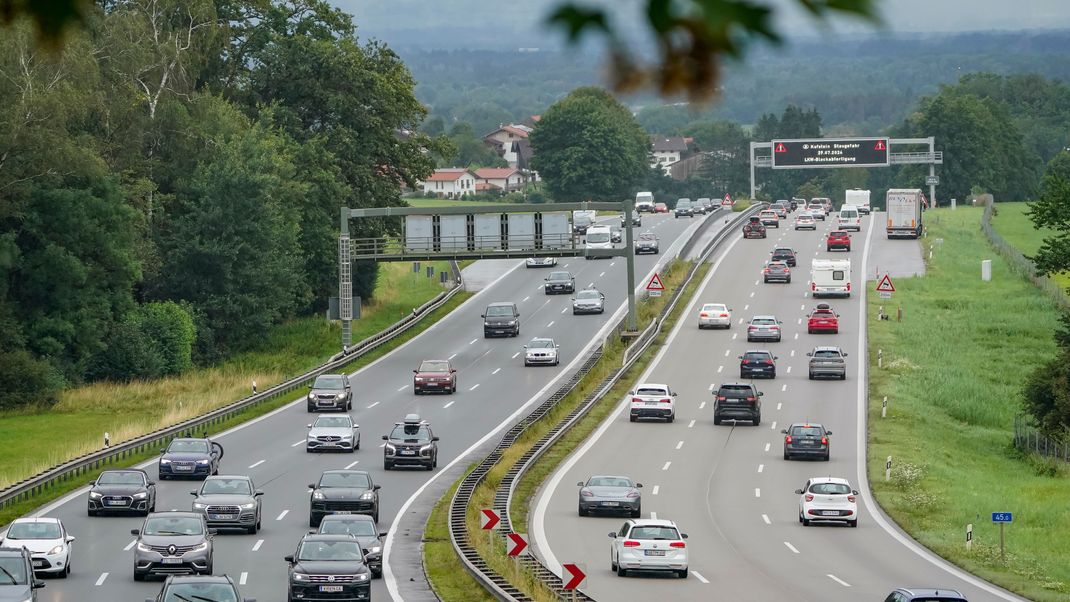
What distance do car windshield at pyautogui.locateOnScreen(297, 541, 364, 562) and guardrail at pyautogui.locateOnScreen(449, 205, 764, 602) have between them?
2.25m

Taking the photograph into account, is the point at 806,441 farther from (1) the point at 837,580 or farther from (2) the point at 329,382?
(2) the point at 329,382

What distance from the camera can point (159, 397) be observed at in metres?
68.0

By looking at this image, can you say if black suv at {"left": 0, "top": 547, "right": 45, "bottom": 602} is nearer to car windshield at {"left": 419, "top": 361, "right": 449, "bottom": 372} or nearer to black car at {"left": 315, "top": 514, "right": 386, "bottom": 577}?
black car at {"left": 315, "top": 514, "right": 386, "bottom": 577}

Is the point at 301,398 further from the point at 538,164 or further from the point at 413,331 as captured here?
the point at 538,164

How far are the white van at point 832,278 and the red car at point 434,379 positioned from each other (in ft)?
102

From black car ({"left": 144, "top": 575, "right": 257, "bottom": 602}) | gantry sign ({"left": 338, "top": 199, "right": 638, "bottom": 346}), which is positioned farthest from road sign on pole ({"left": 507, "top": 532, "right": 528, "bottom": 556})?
Answer: gantry sign ({"left": 338, "top": 199, "right": 638, "bottom": 346})

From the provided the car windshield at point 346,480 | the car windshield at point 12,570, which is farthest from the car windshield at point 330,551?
the car windshield at point 346,480

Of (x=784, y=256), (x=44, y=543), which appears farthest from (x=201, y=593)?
(x=784, y=256)

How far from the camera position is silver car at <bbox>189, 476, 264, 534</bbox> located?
118 ft

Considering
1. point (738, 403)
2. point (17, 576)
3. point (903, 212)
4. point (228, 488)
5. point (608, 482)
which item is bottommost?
point (738, 403)

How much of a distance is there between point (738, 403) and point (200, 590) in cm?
3345

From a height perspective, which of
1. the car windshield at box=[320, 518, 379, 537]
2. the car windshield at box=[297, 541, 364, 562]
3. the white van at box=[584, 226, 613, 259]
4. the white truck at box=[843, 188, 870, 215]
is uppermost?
the white truck at box=[843, 188, 870, 215]

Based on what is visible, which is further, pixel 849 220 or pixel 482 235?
pixel 849 220

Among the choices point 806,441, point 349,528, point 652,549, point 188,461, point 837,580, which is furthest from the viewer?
point 806,441
